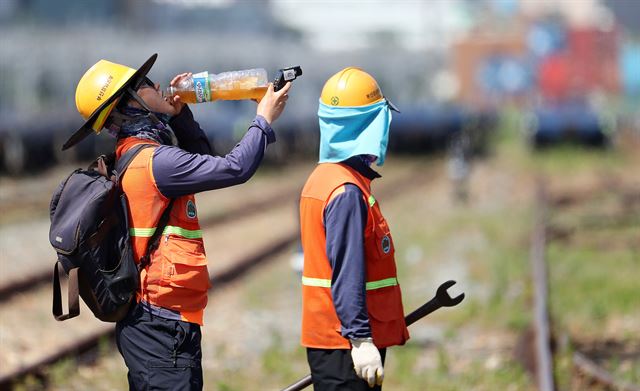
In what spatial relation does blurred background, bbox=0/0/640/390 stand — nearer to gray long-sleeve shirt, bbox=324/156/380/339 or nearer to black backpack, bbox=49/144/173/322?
black backpack, bbox=49/144/173/322

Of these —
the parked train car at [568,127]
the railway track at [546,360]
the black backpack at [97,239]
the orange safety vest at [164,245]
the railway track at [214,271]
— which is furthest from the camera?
the parked train car at [568,127]

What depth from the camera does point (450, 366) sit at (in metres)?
8.04

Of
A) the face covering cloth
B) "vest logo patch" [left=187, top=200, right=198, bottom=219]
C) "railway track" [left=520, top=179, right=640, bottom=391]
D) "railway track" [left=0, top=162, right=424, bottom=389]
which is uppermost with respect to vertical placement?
the face covering cloth

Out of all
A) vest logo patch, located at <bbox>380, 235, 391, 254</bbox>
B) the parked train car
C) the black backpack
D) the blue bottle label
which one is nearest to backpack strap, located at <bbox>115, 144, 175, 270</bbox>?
the black backpack

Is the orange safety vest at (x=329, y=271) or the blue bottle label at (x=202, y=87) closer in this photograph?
the orange safety vest at (x=329, y=271)

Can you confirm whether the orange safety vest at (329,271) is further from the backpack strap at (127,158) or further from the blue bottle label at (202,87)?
the backpack strap at (127,158)

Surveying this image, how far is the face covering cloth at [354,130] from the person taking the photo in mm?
4039

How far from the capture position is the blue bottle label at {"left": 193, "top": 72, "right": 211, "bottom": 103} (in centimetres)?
415

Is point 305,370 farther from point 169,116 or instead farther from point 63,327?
point 169,116

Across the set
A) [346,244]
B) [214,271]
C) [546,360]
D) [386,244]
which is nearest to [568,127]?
[214,271]

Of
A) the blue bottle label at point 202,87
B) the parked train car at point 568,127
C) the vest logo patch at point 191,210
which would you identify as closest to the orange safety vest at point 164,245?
the vest logo patch at point 191,210

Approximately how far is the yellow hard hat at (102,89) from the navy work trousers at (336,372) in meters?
1.15

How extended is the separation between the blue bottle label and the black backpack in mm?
295

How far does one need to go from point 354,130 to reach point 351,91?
14 cm
